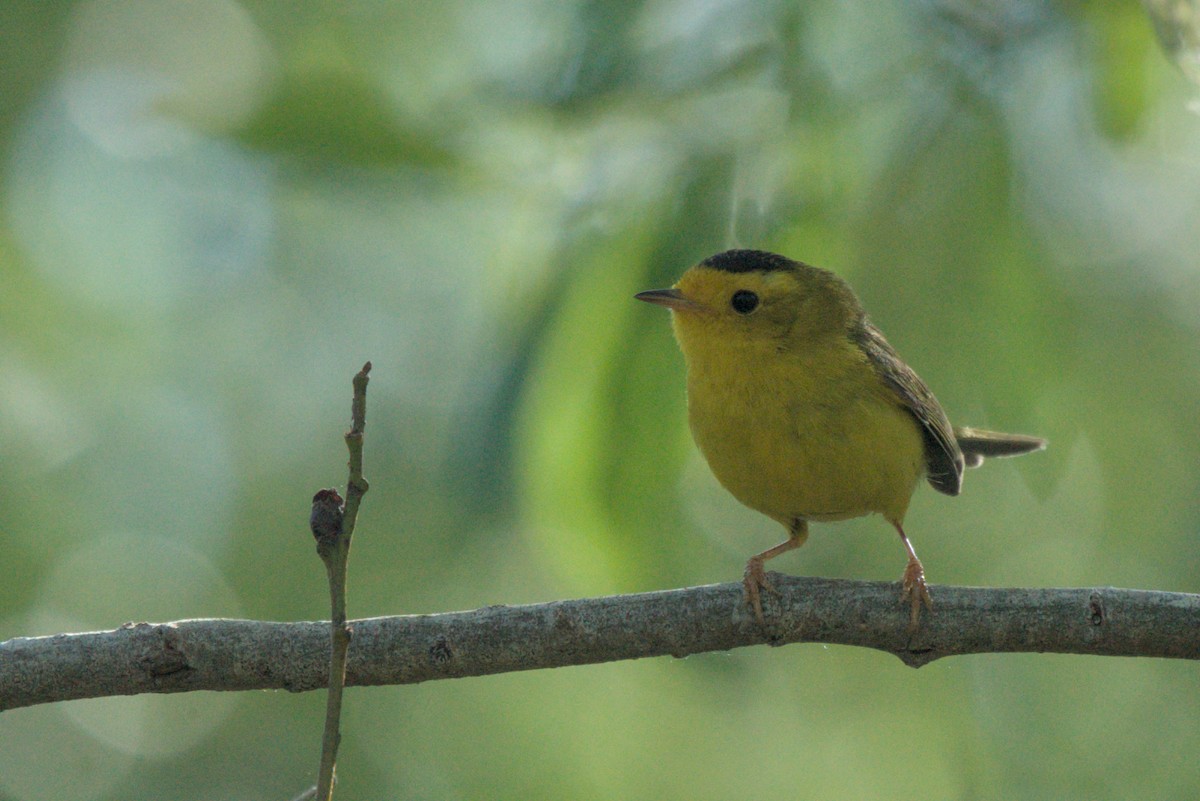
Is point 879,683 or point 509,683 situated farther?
point 509,683

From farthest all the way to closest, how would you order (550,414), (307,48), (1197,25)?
(307,48) → (550,414) → (1197,25)

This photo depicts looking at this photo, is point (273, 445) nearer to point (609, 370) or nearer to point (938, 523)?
point (938, 523)

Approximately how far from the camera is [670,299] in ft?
13.8

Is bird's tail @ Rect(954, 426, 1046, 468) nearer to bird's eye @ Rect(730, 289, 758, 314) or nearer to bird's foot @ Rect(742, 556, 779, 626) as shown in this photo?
bird's eye @ Rect(730, 289, 758, 314)

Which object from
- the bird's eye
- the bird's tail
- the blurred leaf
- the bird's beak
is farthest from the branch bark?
the bird's tail

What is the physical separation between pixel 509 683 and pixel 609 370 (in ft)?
16.1

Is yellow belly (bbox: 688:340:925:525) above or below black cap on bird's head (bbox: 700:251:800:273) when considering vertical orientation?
below

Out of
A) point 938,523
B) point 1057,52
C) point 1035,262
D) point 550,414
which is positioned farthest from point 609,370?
point 938,523

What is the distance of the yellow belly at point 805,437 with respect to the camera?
14.8 ft

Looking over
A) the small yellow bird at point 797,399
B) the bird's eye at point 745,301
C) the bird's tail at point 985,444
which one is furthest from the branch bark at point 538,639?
the bird's tail at point 985,444

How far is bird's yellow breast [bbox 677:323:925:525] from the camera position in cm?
451

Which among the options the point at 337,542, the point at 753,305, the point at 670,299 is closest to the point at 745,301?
the point at 753,305

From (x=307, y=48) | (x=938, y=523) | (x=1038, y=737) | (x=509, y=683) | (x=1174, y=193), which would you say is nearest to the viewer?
(x=1174, y=193)

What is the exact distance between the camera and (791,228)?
386 cm
